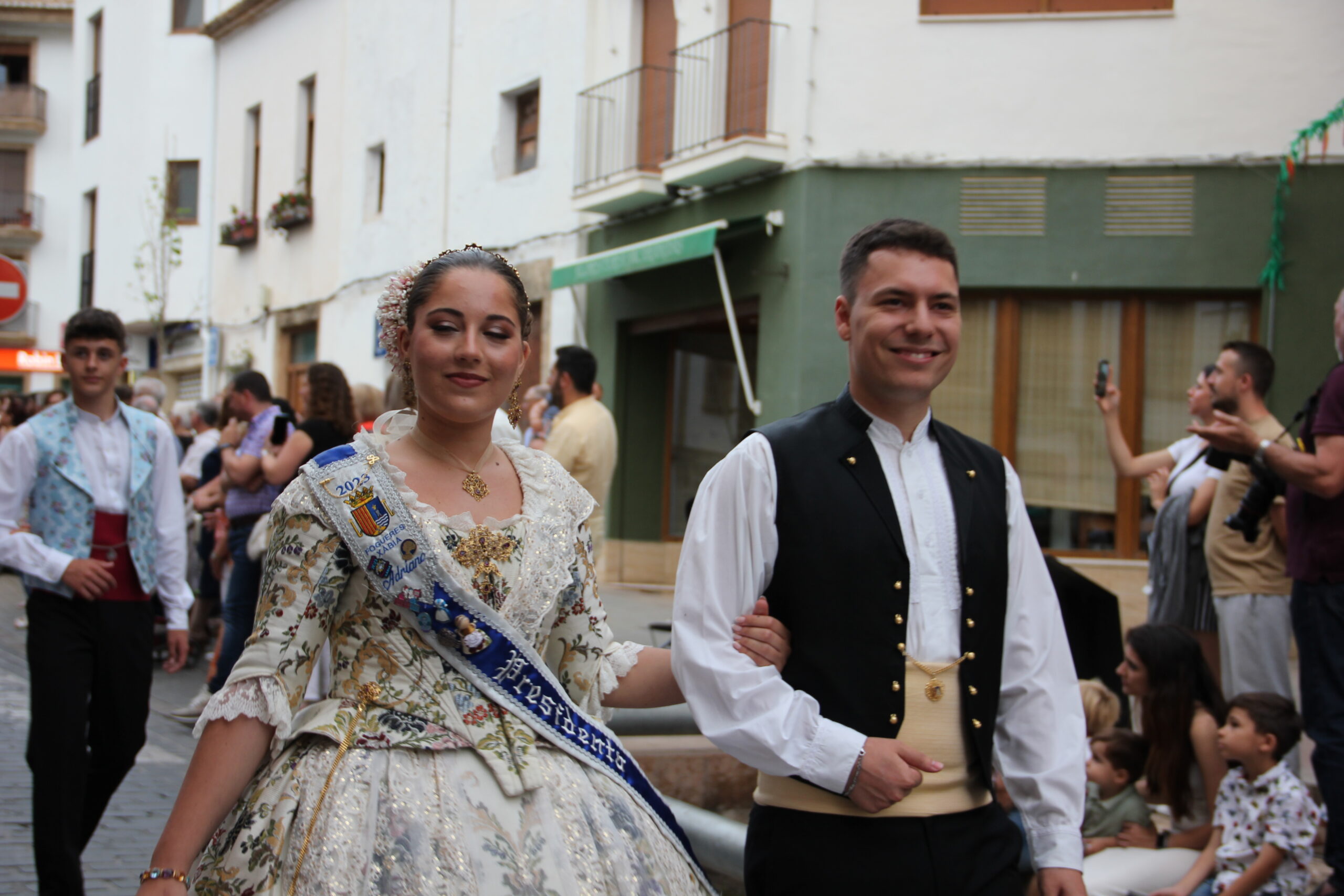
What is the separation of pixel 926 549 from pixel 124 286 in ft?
96.6

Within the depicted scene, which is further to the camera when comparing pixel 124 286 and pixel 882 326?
pixel 124 286

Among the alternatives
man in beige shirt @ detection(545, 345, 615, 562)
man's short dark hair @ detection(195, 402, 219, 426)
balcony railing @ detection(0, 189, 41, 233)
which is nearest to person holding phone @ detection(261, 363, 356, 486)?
man in beige shirt @ detection(545, 345, 615, 562)

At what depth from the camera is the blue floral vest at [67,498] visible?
190 inches

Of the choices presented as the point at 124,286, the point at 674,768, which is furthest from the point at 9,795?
the point at 124,286

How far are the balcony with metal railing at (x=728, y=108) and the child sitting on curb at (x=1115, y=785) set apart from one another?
8.63 m

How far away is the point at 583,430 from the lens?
789 centimetres

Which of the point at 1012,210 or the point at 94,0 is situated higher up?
the point at 94,0

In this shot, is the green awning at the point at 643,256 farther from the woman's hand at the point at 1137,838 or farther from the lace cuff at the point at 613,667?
the lace cuff at the point at 613,667

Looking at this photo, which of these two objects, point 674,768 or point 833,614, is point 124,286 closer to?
point 674,768

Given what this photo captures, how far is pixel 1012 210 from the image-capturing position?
483 inches

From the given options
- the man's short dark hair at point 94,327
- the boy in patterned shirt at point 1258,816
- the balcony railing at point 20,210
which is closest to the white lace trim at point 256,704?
the man's short dark hair at point 94,327

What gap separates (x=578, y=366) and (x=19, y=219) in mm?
35064

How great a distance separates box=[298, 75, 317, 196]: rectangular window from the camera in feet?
73.0

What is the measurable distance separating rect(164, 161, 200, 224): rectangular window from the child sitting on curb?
2391cm
